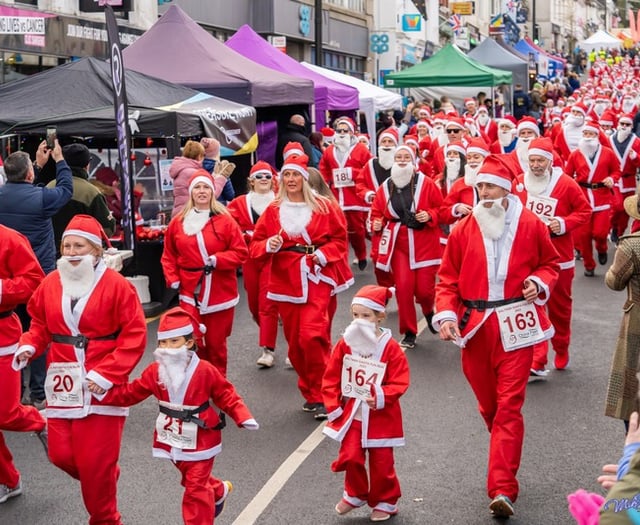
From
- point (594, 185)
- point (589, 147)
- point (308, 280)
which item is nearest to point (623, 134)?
point (589, 147)

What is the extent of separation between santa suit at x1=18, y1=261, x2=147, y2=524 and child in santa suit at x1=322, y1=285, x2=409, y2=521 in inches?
45.2

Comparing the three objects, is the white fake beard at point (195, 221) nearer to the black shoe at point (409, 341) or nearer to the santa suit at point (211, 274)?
the santa suit at point (211, 274)

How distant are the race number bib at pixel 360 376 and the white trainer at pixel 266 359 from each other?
3735 millimetres

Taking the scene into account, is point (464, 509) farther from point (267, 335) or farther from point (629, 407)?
point (267, 335)

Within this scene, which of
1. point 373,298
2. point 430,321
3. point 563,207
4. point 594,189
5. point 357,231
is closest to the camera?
point 373,298

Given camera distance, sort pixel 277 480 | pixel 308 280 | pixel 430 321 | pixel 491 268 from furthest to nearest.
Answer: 1. pixel 430 321
2. pixel 308 280
3. pixel 277 480
4. pixel 491 268

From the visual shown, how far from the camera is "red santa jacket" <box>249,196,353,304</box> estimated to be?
8438 millimetres

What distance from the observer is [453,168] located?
1263 cm

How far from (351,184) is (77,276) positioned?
9.73 m

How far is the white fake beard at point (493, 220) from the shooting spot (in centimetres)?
665

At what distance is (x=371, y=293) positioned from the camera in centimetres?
639

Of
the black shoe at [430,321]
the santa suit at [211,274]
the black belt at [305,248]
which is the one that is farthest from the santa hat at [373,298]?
the black shoe at [430,321]

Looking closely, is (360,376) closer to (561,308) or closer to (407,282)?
(561,308)

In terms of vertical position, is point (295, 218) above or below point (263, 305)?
above
